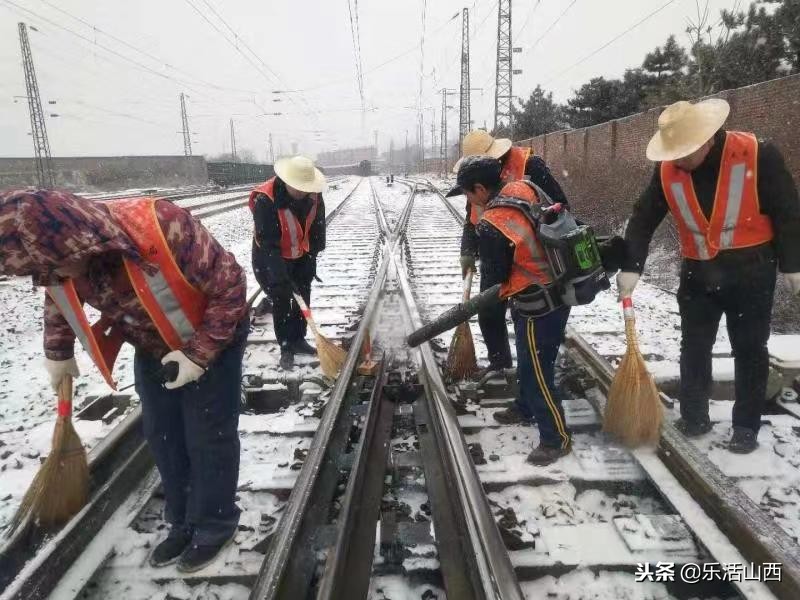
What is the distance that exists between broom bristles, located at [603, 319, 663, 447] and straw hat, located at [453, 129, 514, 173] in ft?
4.99

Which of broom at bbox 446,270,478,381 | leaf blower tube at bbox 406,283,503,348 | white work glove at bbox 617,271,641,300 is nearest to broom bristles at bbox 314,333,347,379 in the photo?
leaf blower tube at bbox 406,283,503,348

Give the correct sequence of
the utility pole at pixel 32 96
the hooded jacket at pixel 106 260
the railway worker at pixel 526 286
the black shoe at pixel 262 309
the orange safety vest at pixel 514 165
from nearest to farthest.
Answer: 1. the hooded jacket at pixel 106 260
2. the railway worker at pixel 526 286
3. the orange safety vest at pixel 514 165
4. the black shoe at pixel 262 309
5. the utility pole at pixel 32 96

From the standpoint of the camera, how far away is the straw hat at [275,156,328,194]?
4.29 m

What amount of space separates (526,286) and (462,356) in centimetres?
145

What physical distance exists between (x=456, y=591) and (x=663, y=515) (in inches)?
45.8

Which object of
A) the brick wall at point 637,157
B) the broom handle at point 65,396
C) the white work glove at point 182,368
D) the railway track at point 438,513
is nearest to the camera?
the white work glove at point 182,368

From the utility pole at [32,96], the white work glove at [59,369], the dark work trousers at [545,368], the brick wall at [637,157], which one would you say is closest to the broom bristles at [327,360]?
the dark work trousers at [545,368]

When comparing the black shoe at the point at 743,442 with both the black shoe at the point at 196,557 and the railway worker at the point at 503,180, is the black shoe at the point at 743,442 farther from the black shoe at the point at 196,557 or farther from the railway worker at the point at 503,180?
the black shoe at the point at 196,557

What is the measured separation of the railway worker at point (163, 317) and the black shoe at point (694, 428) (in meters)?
2.68

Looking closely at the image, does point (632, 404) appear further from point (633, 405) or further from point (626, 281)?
point (626, 281)

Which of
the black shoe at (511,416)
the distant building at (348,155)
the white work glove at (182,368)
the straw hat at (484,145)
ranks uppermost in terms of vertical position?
the distant building at (348,155)

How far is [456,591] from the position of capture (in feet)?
7.36

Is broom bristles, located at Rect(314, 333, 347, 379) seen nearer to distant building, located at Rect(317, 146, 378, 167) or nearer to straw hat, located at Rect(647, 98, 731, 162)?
straw hat, located at Rect(647, 98, 731, 162)

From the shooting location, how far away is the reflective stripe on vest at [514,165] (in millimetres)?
3929
